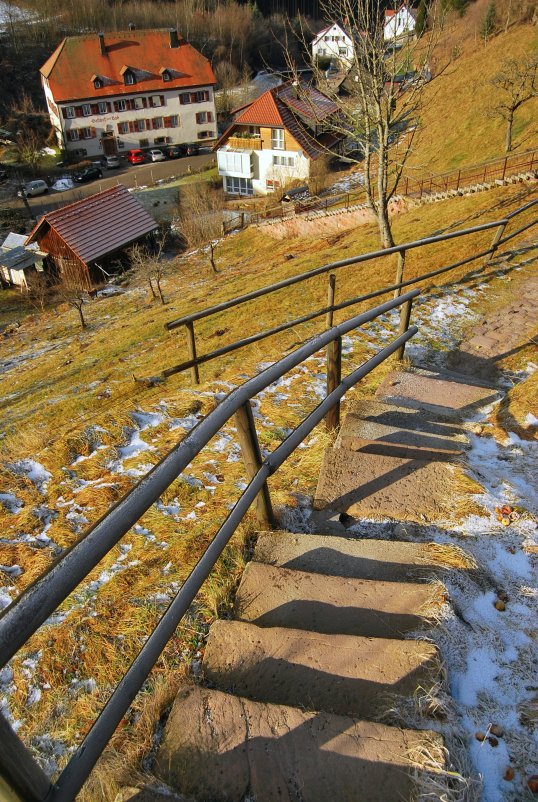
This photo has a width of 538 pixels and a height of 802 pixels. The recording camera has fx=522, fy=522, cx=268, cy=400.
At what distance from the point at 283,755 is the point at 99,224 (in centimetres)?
2995

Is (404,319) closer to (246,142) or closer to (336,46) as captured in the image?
(246,142)

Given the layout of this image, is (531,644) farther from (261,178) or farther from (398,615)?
(261,178)

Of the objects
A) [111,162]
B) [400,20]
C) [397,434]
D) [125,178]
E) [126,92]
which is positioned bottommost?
[397,434]

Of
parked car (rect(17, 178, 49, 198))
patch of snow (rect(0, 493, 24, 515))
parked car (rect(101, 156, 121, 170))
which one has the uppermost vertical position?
→ parked car (rect(101, 156, 121, 170))

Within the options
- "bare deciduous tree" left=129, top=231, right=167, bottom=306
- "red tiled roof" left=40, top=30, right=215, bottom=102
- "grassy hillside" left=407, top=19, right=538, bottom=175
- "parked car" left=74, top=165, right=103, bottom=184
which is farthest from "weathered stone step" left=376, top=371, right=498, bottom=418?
"red tiled roof" left=40, top=30, right=215, bottom=102

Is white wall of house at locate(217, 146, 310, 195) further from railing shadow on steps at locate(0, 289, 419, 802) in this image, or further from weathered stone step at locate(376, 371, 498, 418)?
railing shadow on steps at locate(0, 289, 419, 802)

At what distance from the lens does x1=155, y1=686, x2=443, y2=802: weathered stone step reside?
1.75 metres

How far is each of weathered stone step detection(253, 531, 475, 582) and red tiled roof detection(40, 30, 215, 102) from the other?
53.6 metres

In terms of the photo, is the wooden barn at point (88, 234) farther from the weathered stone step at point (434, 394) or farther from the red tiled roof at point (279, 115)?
the weathered stone step at point (434, 394)

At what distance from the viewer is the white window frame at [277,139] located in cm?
3544

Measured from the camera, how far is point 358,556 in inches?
113

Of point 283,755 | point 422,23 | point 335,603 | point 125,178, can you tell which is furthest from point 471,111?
point 283,755

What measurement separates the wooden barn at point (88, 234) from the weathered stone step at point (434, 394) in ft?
79.9

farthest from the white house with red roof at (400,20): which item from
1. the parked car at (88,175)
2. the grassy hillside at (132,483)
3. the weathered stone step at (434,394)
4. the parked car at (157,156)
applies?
the parked car at (157,156)
